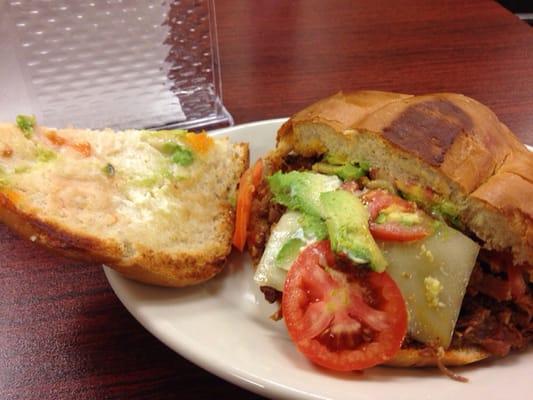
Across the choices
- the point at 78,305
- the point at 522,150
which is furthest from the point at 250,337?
the point at 522,150

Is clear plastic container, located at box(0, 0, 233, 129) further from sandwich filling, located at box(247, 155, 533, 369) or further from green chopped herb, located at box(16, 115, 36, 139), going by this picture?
sandwich filling, located at box(247, 155, 533, 369)

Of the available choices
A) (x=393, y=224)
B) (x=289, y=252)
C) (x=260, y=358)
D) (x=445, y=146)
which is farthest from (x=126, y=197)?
(x=445, y=146)

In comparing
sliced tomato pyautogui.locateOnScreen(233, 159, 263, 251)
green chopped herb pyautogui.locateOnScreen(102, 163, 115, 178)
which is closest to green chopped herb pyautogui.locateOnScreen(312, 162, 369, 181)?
sliced tomato pyautogui.locateOnScreen(233, 159, 263, 251)

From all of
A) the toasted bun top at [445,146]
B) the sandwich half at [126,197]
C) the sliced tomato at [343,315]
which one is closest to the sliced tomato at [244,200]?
the sandwich half at [126,197]

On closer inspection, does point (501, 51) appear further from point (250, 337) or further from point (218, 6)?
point (250, 337)

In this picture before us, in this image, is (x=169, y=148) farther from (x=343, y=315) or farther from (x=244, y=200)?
(x=343, y=315)
